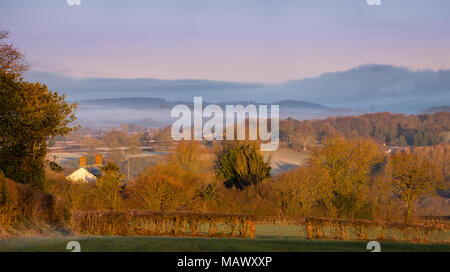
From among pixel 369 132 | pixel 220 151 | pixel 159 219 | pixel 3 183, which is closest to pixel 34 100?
pixel 3 183

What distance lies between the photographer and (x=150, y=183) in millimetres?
36844

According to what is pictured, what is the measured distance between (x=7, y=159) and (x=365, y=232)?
53.7ft

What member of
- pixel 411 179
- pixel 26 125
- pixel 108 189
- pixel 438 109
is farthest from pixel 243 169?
pixel 438 109

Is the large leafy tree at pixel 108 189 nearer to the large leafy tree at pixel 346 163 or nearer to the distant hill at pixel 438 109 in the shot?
the large leafy tree at pixel 346 163

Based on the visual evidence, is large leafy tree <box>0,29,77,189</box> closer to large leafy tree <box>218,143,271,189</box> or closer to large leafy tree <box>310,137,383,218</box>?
large leafy tree <box>218,143,271,189</box>

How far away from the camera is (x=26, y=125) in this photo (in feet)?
77.0

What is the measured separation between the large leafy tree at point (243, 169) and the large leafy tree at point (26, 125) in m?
24.1

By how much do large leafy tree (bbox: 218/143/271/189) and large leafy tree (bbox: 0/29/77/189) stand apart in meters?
24.1

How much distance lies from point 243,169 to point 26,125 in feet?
87.1

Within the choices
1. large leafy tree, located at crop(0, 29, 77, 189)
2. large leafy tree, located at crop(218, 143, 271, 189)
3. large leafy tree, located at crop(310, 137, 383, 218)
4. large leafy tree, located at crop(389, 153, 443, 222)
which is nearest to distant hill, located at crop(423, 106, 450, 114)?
large leafy tree, located at crop(310, 137, 383, 218)

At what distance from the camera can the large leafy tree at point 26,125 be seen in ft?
76.1
